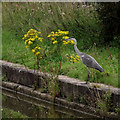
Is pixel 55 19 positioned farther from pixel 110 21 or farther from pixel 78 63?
pixel 78 63

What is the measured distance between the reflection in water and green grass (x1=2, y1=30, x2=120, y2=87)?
89cm

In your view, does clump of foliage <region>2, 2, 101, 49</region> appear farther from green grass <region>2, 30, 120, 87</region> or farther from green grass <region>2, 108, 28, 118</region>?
green grass <region>2, 108, 28, 118</region>

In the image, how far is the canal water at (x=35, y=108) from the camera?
6.64 metres

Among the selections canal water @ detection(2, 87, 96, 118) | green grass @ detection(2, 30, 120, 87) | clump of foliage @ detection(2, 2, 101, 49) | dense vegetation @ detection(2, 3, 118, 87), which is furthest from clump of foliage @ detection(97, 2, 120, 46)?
canal water @ detection(2, 87, 96, 118)

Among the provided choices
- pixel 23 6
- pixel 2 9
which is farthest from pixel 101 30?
pixel 2 9

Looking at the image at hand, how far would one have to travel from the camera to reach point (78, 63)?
818 cm

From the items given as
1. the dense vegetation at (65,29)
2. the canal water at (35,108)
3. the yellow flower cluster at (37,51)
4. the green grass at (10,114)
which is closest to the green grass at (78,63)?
the dense vegetation at (65,29)

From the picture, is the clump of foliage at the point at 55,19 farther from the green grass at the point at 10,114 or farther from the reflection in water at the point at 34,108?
the green grass at the point at 10,114

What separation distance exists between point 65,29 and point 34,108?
421cm

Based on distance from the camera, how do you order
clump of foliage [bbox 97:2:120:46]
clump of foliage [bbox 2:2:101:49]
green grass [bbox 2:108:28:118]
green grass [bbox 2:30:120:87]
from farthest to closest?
clump of foliage [bbox 2:2:101:49] < clump of foliage [bbox 97:2:120:46] < green grass [bbox 2:30:120:87] < green grass [bbox 2:108:28:118]

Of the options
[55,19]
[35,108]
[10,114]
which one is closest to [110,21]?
[55,19]

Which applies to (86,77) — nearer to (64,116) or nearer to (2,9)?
(64,116)

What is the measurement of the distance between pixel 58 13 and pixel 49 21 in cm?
46

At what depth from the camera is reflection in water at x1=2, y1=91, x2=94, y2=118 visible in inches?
262
